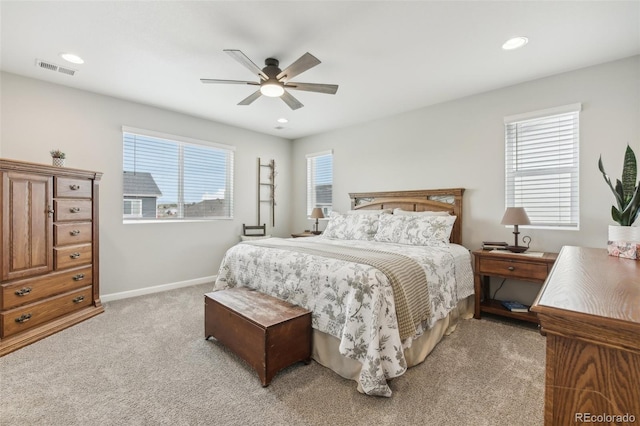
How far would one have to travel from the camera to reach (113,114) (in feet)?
12.2

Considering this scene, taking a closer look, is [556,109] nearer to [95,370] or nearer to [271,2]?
[271,2]

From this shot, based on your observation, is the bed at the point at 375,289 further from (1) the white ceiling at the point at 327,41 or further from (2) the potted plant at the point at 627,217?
(1) the white ceiling at the point at 327,41

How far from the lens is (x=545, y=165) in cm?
316

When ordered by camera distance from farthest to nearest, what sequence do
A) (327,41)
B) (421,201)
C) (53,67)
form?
1. (421,201)
2. (53,67)
3. (327,41)

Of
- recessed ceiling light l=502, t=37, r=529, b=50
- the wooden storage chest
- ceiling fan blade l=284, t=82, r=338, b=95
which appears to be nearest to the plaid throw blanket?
the wooden storage chest

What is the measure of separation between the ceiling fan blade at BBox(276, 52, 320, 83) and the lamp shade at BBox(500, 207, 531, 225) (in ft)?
8.12

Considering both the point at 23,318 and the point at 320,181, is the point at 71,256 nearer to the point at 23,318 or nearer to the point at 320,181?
the point at 23,318

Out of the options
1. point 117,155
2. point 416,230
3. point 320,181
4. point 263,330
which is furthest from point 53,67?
point 416,230

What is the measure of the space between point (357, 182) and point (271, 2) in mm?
3166

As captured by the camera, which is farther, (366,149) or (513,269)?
(366,149)

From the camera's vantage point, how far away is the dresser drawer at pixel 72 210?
288 centimetres

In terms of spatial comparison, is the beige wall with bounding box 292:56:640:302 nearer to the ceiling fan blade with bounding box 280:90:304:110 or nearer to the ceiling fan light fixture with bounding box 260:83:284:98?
the ceiling fan blade with bounding box 280:90:304:110

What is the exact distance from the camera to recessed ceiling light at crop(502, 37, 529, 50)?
7.84 ft

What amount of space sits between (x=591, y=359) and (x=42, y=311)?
3.88 metres
